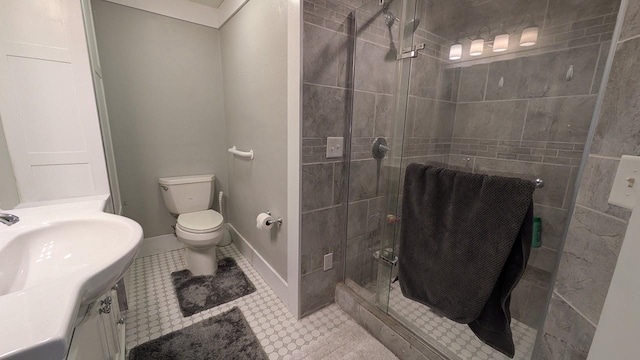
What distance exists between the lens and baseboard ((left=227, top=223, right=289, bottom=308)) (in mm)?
1687

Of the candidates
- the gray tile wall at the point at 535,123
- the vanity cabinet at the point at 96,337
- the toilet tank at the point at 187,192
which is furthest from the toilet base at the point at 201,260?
the gray tile wall at the point at 535,123

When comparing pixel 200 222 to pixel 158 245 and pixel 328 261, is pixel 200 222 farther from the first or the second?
pixel 328 261

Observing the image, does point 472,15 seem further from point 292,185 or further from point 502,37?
point 292,185

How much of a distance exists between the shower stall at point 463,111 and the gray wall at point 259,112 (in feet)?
1.39

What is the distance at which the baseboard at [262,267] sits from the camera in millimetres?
1687

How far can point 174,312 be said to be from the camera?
5.16 feet

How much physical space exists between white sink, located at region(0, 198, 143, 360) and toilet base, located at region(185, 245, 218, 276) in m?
0.91

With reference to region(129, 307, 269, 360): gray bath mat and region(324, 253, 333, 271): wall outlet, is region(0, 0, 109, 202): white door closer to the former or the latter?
region(129, 307, 269, 360): gray bath mat

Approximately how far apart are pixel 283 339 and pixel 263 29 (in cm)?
190

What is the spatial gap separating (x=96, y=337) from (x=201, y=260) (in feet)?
3.90

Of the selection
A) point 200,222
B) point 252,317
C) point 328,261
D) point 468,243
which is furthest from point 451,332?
point 200,222

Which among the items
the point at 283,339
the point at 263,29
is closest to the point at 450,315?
the point at 283,339

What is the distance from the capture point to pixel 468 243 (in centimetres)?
103

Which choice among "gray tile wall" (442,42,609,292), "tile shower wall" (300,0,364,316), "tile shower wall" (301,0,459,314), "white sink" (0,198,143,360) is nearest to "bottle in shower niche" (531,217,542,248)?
"gray tile wall" (442,42,609,292)
